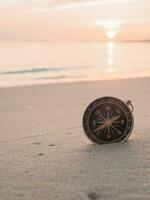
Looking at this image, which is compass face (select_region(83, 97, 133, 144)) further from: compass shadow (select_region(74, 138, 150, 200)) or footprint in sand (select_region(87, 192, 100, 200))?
footprint in sand (select_region(87, 192, 100, 200))

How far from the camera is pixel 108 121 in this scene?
599 centimetres

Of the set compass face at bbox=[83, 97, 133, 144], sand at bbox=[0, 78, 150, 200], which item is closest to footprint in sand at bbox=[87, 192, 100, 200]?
sand at bbox=[0, 78, 150, 200]

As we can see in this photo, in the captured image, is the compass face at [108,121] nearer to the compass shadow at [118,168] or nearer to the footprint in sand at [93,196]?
the compass shadow at [118,168]

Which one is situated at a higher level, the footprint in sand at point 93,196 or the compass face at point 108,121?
the compass face at point 108,121

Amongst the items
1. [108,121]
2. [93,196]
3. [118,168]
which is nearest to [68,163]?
[118,168]

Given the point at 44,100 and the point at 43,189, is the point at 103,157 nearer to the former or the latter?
the point at 43,189

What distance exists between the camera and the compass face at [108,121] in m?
6.00

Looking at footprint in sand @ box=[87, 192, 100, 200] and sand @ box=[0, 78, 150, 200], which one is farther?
sand @ box=[0, 78, 150, 200]

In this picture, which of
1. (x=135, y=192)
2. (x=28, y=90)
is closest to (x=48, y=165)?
(x=135, y=192)

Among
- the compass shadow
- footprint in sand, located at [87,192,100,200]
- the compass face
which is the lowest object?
footprint in sand, located at [87,192,100,200]

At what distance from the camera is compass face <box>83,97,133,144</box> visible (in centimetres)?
600

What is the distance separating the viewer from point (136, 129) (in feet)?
23.2

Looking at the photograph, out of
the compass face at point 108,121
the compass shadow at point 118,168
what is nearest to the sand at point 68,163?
the compass shadow at point 118,168

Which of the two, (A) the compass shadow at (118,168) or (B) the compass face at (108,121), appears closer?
(A) the compass shadow at (118,168)
